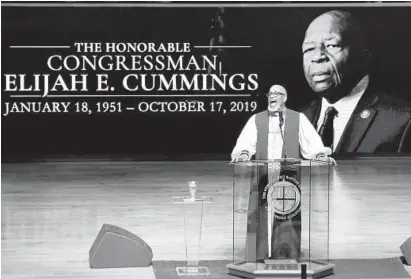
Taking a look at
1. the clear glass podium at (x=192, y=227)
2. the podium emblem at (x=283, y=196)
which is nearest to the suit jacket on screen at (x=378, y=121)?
the clear glass podium at (x=192, y=227)

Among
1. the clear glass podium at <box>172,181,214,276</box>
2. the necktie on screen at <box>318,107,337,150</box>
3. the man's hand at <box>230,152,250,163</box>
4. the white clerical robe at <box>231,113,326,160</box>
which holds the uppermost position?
the necktie on screen at <box>318,107,337,150</box>

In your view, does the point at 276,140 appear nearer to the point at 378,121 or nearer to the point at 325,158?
the point at 325,158

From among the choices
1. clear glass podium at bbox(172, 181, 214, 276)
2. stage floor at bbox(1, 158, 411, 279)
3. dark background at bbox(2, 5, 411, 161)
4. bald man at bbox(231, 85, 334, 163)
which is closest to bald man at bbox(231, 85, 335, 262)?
bald man at bbox(231, 85, 334, 163)

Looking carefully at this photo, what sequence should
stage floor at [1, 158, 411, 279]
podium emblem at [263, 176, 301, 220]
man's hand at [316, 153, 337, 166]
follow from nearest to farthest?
1. podium emblem at [263, 176, 301, 220]
2. man's hand at [316, 153, 337, 166]
3. stage floor at [1, 158, 411, 279]

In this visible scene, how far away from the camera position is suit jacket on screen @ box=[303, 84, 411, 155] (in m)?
16.2

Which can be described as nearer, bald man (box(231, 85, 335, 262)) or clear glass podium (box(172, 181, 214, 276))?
bald man (box(231, 85, 335, 262))

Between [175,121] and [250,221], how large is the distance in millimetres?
8974

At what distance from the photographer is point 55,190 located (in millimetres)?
13086

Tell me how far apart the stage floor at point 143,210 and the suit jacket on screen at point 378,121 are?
39 cm

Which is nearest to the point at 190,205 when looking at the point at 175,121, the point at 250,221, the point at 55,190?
the point at 250,221

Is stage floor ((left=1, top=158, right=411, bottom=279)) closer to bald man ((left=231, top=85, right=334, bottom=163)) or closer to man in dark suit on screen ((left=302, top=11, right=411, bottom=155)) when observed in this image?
man in dark suit on screen ((left=302, top=11, right=411, bottom=155))

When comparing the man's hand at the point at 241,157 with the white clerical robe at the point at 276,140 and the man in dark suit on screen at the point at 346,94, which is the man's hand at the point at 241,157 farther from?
the man in dark suit on screen at the point at 346,94

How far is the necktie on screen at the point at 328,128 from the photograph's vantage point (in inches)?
637

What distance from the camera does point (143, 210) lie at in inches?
444
